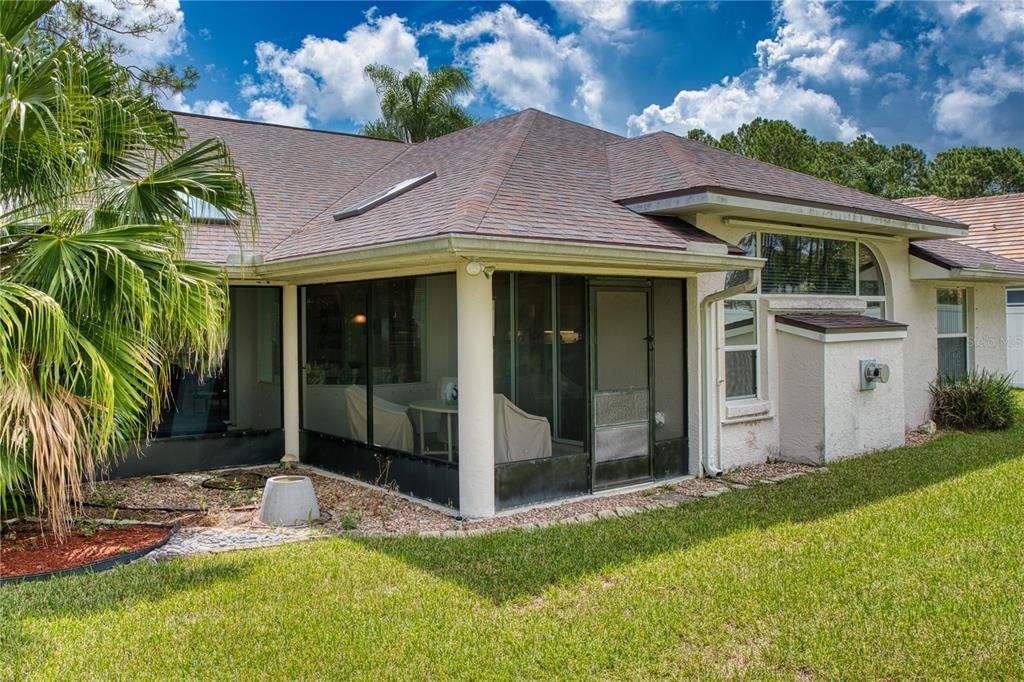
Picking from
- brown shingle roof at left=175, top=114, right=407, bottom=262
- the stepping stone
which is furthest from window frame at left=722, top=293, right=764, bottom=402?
brown shingle roof at left=175, top=114, right=407, bottom=262

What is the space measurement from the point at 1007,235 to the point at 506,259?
1890 cm

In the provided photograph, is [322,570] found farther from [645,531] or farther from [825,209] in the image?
[825,209]

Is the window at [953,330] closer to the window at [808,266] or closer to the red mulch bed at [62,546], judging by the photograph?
the window at [808,266]

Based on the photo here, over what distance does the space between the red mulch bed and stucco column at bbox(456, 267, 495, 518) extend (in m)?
2.86

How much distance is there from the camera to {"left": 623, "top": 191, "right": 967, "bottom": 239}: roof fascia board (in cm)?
892

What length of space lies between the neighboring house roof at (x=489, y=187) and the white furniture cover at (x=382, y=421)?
6.26 feet

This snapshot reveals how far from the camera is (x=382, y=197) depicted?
403 inches

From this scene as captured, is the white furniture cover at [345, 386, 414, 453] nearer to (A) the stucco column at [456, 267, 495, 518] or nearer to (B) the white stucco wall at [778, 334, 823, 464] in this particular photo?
(A) the stucco column at [456, 267, 495, 518]

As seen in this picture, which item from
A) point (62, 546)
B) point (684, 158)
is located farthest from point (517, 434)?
point (684, 158)

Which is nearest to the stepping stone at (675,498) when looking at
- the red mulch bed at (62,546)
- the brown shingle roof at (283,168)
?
the red mulch bed at (62,546)

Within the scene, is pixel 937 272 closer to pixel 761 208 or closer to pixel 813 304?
pixel 813 304

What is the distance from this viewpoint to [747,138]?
156 feet

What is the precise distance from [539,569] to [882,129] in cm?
5478

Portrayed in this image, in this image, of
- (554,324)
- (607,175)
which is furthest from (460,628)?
(607,175)
